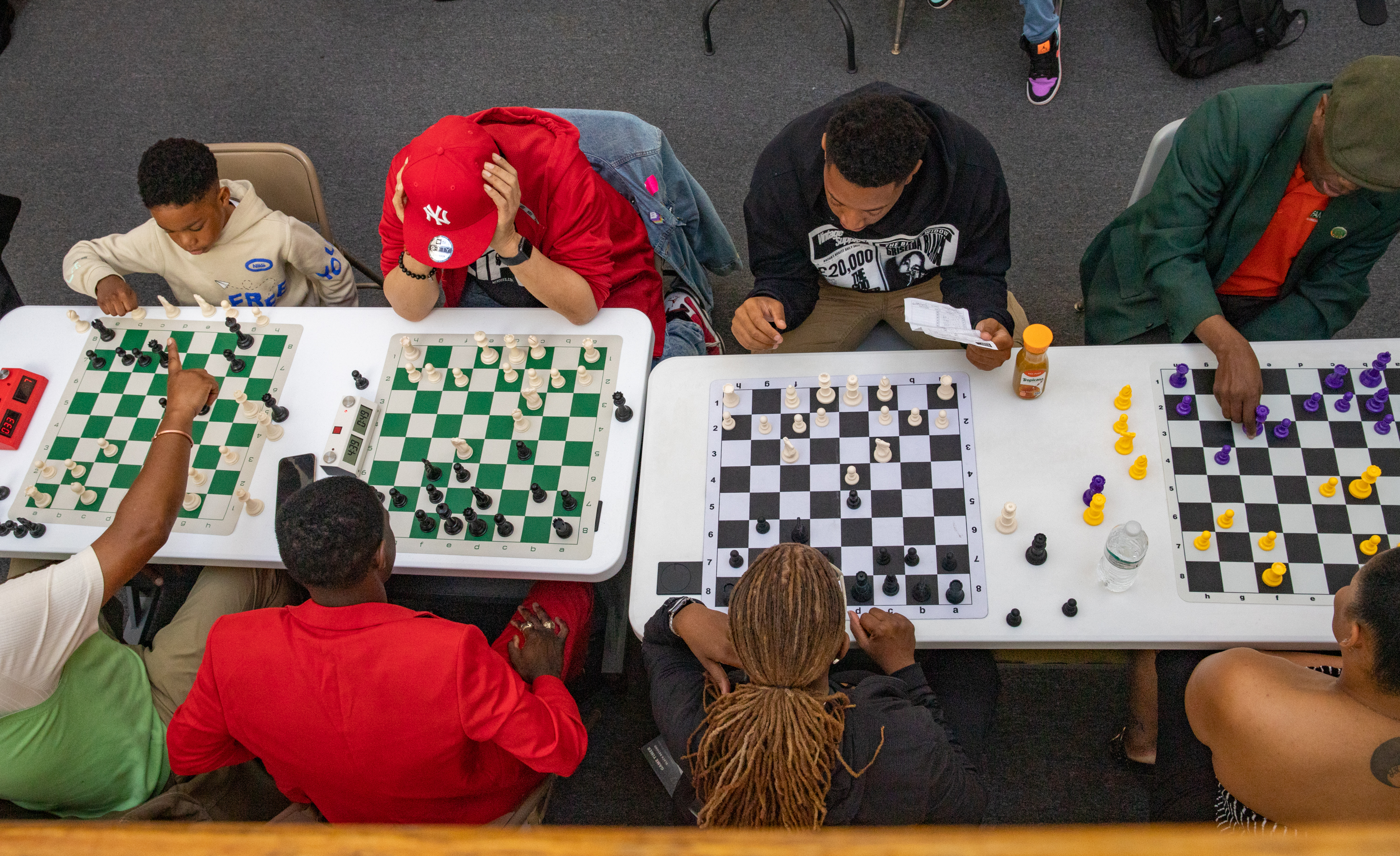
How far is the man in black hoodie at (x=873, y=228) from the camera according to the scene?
2.10m

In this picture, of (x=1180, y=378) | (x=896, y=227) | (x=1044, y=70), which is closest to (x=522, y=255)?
(x=896, y=227)

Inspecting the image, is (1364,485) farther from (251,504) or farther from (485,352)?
(251,504)

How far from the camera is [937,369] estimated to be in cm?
223

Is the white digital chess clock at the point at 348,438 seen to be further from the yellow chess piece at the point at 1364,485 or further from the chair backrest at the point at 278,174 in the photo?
the yellow chess piece at the point at 1364,485

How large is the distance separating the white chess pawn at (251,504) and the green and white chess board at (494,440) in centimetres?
27

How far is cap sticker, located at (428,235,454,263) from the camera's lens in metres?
2.22

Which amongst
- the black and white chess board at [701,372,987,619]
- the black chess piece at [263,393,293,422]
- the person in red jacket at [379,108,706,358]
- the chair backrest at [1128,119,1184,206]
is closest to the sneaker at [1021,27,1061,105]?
the chair backrest at [1128,119,1184,206]

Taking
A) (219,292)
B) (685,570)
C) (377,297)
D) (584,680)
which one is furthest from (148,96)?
(685,570)

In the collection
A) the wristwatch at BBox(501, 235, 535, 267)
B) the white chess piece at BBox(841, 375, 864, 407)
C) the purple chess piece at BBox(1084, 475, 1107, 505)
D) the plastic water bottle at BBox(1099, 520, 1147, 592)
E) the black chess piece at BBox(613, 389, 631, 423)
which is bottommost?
the plastic water bottle at BBox(1099, 520, 1147, 592)

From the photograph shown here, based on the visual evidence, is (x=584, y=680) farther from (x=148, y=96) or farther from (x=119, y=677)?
(x=148, y=96)

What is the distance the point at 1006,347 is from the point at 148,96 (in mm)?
4716

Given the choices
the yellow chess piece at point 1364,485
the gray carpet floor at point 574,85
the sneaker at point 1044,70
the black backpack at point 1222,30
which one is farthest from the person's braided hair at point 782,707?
the black backpack at point 1222,30

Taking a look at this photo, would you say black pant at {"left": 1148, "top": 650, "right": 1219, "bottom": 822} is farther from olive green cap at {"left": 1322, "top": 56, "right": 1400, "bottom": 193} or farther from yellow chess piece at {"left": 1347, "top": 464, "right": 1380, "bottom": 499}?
olive green cap at {"left": 1322, "top": 56, "right": 1400, "bottom": 193}

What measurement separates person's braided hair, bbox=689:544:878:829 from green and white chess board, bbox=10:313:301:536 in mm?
1447
